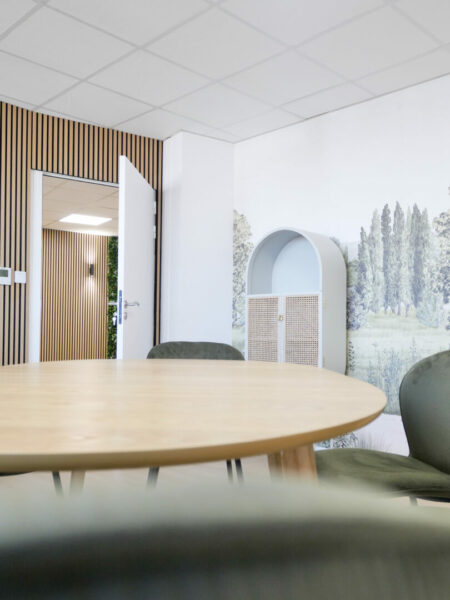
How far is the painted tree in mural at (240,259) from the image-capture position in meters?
5.33

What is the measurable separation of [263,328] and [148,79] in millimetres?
2226

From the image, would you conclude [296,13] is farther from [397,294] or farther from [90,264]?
[90,264]

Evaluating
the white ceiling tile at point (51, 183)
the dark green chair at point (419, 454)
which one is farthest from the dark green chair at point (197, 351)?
the white ceiling tile at point (51, 183)

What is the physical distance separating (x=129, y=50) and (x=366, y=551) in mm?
3914

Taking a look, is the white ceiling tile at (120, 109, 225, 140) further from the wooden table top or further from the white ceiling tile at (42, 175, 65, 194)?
the wooden table top

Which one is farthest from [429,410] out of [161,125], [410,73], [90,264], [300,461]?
[90,264]

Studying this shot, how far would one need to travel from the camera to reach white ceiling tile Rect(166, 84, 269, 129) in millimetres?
4273

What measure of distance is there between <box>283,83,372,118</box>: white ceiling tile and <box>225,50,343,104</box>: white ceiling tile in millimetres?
106

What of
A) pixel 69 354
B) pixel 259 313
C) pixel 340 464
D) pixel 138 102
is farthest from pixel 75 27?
pixel 69 354

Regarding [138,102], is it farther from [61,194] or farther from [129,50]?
[61,194]

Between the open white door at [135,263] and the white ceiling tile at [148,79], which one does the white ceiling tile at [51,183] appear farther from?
the white ceiling tile at [148,79]

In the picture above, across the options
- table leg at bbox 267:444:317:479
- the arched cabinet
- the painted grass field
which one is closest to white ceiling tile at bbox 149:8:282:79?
the arched cabinet

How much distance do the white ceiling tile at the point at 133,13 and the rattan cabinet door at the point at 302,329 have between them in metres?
2.23

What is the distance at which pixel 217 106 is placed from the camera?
452cm
